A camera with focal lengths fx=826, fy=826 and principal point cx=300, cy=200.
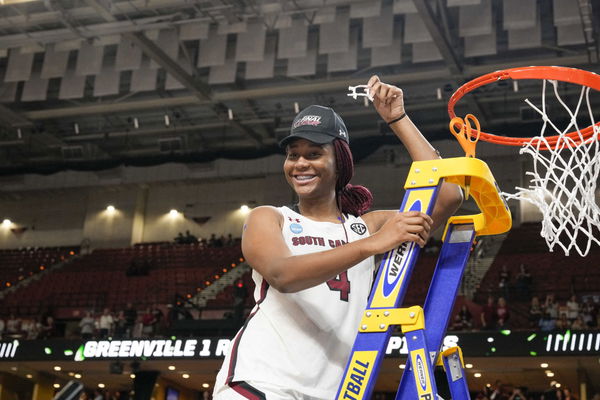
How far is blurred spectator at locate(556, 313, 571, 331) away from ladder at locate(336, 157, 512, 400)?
1433 cm

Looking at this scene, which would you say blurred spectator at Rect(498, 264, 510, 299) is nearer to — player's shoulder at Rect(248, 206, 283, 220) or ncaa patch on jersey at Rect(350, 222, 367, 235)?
ncaa patch on jersey at Rect(350, 222, 367, 235)

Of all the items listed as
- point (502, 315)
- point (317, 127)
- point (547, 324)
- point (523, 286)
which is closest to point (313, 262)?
point (317, 127)

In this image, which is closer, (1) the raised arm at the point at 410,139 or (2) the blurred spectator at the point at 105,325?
(1) the raised arm at the point at 410,139

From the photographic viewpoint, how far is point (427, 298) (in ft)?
9.32

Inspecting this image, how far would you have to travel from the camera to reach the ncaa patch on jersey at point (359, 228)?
3.11 metres

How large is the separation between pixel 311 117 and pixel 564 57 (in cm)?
Result: 1860

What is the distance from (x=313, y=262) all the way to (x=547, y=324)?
14.9 m

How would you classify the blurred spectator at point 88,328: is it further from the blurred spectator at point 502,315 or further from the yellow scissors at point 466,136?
the yellow scissors at point 466,136

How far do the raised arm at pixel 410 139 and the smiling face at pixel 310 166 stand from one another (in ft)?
0.98

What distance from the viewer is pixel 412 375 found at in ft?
8.68

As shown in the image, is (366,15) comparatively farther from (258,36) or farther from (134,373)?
(134,373)

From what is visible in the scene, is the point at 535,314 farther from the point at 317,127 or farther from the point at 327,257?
the point at 327,257

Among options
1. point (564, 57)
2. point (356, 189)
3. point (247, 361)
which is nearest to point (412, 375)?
point (247, 361)

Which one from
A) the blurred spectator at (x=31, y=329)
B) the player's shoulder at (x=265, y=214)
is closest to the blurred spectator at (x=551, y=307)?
the blurred spectator at (x=31, y=329)
